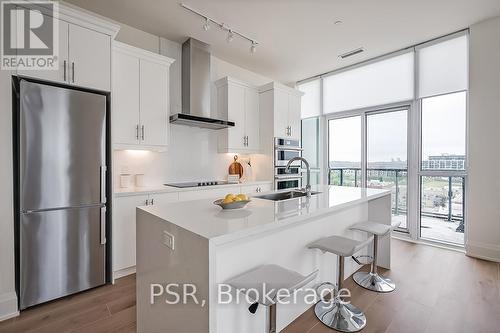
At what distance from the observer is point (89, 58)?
224 cm

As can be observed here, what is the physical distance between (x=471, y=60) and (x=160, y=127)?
4113 mm

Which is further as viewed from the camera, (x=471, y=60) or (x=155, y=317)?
(x=471, y=60)

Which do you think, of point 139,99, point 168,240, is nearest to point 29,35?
point 139,99

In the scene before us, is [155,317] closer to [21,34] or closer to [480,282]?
[21,34]

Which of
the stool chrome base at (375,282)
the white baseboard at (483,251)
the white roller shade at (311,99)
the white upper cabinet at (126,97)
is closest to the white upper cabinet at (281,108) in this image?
the white roller shade at (311,99)

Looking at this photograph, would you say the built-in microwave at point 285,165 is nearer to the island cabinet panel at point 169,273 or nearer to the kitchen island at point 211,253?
the kitchen island at point 211,253

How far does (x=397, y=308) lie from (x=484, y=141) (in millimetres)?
2504

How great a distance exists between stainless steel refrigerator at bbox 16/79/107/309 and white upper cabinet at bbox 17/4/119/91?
104mm

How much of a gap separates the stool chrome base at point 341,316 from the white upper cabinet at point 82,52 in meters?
2.78

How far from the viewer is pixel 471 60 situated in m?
3.11

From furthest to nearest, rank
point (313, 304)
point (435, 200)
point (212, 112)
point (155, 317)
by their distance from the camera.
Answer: point (212, 112) → point (435, 200) → point (313, 304) → point (155, 317)

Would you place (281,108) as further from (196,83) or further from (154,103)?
(154,103)

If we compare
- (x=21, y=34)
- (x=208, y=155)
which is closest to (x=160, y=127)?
(x=208, y=155)

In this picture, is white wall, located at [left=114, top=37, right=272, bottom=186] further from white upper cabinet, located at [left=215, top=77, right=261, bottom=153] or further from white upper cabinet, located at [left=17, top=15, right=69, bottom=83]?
white upper cabinet, located at [left=17, top=15, right=69, bottom=83]
